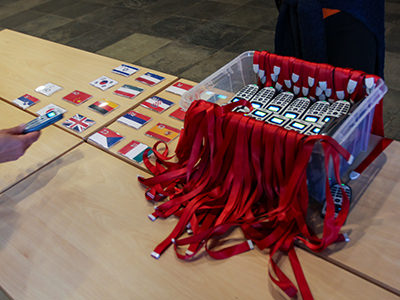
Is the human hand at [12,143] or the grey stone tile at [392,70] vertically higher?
the human hand at [12,143]

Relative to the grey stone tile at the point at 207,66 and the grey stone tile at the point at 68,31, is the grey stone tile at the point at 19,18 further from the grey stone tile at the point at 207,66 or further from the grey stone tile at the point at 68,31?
the grey stone tile at the point at 207,66

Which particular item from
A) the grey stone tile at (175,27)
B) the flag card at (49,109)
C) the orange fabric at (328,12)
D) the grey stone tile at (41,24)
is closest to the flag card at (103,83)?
the flag card at (49,109)

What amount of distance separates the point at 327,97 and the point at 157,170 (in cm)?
51

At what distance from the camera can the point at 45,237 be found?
2.90ft

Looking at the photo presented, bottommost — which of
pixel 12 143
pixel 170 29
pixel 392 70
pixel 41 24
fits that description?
pixel 392 70

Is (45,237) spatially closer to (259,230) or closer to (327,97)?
(259,230)

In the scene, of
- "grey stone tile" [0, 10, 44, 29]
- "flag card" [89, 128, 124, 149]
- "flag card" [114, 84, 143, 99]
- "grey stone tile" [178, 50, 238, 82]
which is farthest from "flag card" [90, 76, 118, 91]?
"grey stone tile" [0, 10, 44, 29]

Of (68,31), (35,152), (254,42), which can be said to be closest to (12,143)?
(35,152)

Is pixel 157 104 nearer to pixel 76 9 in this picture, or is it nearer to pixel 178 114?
pixel 178 114

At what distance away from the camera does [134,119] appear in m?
1.24

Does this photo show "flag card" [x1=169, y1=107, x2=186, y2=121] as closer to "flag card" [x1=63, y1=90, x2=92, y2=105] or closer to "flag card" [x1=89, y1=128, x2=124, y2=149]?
"flag card" [x1=89, y1=128, x2=124, y2=149]

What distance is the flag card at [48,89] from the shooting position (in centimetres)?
146

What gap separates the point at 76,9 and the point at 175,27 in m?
1.66

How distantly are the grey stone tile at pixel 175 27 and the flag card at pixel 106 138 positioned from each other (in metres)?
2.49
